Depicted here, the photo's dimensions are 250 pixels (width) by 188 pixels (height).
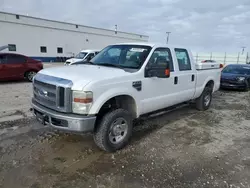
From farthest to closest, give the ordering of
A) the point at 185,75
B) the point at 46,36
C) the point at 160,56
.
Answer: the point at 46,36, the point at 185,75, the point at 160,56

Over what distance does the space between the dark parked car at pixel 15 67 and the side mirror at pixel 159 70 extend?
29.3 feet

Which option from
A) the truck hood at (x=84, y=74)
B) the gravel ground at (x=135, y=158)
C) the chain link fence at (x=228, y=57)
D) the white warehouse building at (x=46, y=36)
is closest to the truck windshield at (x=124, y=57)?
the truck hood at (x=84, y=74)

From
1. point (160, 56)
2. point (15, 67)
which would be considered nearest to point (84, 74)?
point (160, 56)

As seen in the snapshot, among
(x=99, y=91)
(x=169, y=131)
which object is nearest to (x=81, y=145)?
(x=99, y=91)

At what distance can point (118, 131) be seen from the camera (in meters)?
3.89

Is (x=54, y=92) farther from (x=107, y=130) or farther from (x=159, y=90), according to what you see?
(x=159, y=90)

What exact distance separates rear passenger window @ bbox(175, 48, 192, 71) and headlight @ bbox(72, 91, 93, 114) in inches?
112

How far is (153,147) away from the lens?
4.11m

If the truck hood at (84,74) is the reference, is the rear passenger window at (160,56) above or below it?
above

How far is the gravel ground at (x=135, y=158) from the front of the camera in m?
3.04

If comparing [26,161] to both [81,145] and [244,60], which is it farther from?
[244,60]

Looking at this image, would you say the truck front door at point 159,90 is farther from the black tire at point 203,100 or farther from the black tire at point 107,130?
the black tire at point 203,100

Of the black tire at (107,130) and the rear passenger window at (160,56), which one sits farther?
the rear passenger window at (160,56)

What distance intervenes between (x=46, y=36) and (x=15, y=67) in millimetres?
21370
